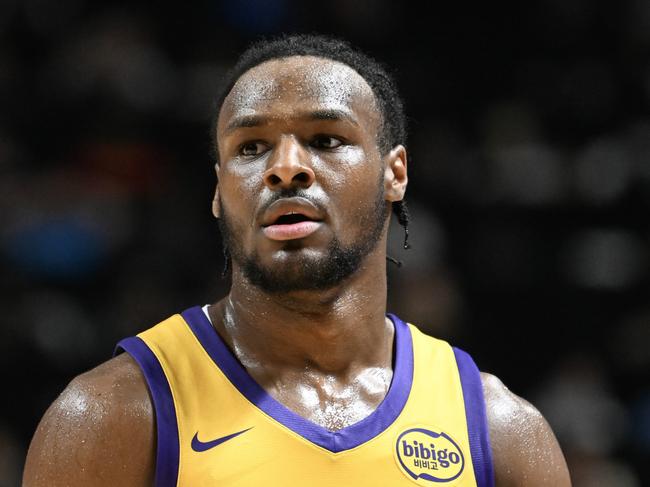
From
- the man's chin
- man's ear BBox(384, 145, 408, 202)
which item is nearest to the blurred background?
man's ear BBox(384, 145, 408, 202)

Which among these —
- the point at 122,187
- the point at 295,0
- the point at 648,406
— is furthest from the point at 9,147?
the point at 648,406

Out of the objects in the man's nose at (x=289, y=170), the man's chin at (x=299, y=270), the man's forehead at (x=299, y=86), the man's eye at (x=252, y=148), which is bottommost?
the man's chin at (x=299, y=270)

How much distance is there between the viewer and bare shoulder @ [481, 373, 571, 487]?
3482 millimetres

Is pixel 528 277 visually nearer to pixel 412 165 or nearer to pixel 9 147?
pixel 412 165

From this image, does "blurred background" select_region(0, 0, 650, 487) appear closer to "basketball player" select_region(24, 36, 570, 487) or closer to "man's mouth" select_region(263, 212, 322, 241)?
"basketball player" select_region(24, 36, 570, 487)

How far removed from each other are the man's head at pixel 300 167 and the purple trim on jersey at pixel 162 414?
434 mm

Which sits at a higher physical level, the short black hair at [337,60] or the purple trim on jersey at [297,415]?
the short black hair at [337,60]

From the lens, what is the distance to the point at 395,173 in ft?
12.6

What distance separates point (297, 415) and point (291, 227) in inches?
23.5

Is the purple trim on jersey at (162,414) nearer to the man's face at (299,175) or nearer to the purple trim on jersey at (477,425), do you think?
the man's face at (299,175)

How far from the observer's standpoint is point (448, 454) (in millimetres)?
3402

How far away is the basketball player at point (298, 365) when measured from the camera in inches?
123

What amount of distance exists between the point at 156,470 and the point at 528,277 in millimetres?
5096

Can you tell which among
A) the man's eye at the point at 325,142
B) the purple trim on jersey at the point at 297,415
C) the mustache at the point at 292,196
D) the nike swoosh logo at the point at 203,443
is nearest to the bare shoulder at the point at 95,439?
the nike swoosh logo at the point at 203,443
